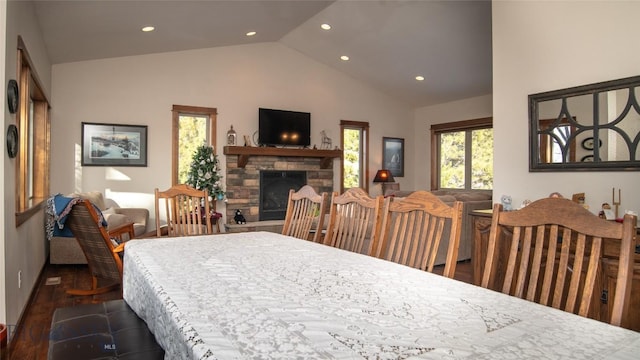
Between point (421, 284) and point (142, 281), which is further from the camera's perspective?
point (142, 281)

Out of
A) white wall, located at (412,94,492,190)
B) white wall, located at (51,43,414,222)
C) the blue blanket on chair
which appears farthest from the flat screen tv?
the blue blanket on chair

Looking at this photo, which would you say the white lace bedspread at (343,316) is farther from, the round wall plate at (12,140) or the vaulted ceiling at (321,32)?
the vaulted ceiling at (321,32)

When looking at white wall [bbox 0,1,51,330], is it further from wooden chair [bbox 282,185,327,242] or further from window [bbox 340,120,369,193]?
window [bbox 340,120,369,193]

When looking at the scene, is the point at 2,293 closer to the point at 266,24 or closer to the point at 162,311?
the point at 162,311

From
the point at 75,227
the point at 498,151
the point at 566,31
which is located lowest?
the point at 75,227

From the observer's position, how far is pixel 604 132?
9.74 feet

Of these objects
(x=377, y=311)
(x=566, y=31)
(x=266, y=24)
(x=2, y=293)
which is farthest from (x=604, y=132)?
(x=266, y=24)

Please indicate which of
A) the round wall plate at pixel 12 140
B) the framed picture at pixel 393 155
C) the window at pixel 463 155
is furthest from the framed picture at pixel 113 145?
the window at pixel 463 155

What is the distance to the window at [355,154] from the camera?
813 centimetres

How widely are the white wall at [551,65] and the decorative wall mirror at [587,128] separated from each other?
7cm

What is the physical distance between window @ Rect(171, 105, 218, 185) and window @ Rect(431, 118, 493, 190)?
4.42 metres

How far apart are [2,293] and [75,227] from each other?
46.3 inches

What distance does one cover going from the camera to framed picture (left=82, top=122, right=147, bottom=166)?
5.85 m

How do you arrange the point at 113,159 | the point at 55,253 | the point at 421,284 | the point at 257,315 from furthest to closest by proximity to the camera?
the point at 113,159, the point at 55,253, the point at 421,284, the point at 257,315
